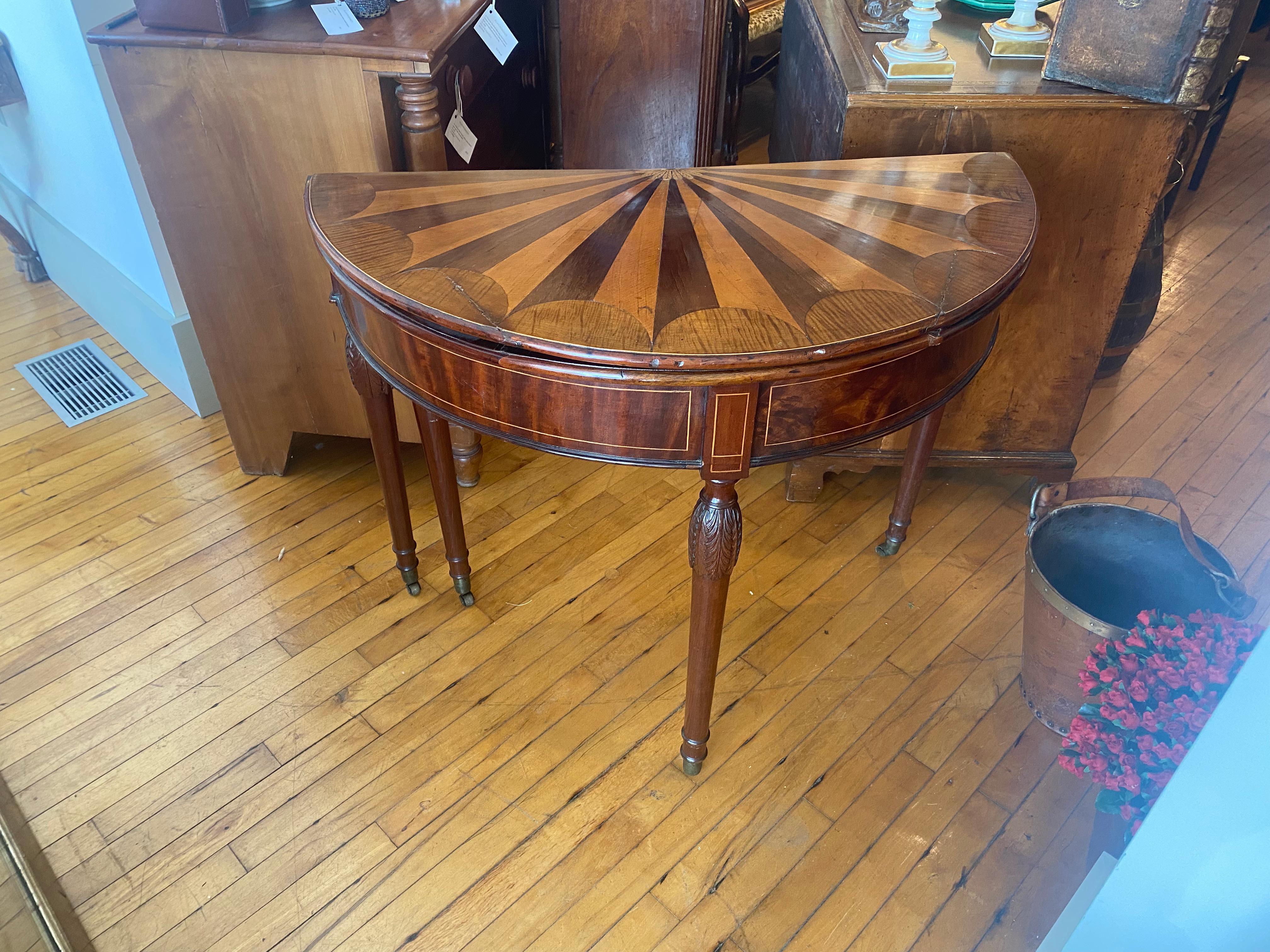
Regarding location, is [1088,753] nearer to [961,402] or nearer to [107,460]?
[961,402]

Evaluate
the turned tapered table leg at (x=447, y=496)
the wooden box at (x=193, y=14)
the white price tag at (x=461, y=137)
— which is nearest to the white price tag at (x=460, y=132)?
the white price tag at (x=461, y=137)

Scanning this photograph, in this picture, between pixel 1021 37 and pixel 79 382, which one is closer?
pixel 1021 37

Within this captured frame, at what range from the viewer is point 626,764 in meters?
1.52

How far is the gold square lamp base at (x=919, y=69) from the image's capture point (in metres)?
1.56

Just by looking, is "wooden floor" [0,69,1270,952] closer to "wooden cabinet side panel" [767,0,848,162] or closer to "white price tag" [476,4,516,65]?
"wooden cabinet side panel" [767,0,848,162]

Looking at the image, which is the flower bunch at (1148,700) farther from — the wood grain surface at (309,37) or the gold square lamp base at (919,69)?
the wood grain surface at (309,37)

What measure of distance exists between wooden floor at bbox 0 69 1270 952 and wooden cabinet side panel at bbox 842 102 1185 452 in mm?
250

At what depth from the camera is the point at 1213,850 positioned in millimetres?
815

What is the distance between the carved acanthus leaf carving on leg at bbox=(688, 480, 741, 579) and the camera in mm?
1159

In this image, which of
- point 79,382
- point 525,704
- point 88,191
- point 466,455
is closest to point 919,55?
point 466,455

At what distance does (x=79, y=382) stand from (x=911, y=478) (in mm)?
2019

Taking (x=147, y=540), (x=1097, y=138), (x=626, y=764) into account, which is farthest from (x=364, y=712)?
(x=1097, y=138)

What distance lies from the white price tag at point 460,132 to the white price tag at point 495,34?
3.2 inches

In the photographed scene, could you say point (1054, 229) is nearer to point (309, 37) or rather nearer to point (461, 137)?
point (461, 137)
